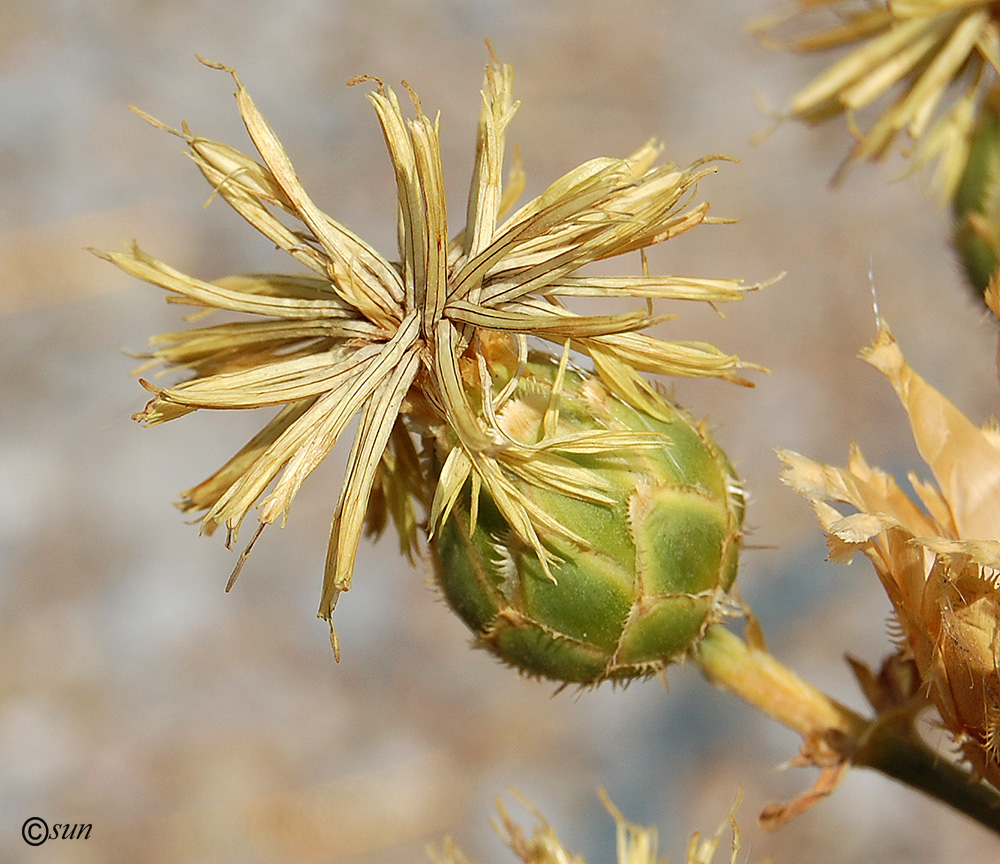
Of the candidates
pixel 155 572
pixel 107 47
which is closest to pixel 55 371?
pixel 155 572

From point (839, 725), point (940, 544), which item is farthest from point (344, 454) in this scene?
point (940, 544)

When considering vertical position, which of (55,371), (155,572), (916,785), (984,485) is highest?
(984,485)

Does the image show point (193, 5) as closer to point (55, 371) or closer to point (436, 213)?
point (55, 371)

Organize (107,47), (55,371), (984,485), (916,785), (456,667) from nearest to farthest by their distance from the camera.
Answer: (984,485), (916,785), (456,667), (55,371), (107,47)

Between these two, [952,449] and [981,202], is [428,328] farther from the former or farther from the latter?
[981,202]

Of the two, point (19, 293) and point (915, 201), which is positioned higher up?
point (915, 201)

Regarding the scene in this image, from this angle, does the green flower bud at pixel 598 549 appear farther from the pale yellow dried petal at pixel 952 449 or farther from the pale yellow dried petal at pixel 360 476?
the pale yellow dried petal at pixel 952 449

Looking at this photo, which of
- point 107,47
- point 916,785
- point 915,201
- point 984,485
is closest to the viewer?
point 984,485
